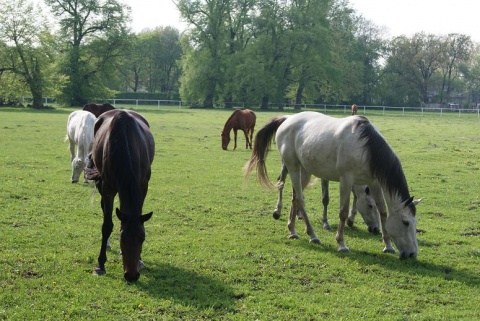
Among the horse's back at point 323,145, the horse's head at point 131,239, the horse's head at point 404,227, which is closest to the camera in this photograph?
the horse's head at point 131,239

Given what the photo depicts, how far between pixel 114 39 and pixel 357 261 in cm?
5662

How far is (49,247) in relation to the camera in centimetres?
726

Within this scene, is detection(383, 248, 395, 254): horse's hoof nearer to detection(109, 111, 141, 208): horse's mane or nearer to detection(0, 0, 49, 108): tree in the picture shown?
detection(109, 111, 141, 208): horse's mane

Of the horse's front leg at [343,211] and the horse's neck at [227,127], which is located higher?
the horse's neck at [227,127]

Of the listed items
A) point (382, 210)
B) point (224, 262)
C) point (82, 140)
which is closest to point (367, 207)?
point (382, 210)

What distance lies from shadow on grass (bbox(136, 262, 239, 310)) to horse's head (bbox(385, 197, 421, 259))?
2.51m

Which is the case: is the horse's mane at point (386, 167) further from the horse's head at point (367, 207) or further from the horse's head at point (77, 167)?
the horse's head at point (77, 167)

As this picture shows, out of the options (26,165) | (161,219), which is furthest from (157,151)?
(161,219)

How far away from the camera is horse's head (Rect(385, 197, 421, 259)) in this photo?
692 cm

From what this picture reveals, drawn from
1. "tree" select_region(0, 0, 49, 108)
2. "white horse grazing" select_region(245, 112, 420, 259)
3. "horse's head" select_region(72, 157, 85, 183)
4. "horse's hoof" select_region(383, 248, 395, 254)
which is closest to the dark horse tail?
"white horse grazing" select_region(245, 112, 420, 259)

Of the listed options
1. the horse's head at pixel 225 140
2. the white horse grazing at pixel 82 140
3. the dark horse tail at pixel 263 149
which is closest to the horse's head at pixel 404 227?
the dark horse tail at pixel 263 149

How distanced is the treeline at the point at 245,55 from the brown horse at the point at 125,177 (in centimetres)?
4941

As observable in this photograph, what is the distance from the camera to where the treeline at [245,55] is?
2085 inches

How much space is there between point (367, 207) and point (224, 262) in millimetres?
3043
